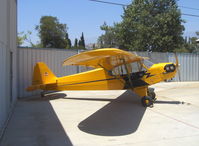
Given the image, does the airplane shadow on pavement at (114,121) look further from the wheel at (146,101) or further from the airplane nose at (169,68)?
the airplane nose at (169,68)

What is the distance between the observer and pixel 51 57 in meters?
11.6

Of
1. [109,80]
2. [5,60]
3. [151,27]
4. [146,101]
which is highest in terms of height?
[151,27]

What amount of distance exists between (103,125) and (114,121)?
0.52m

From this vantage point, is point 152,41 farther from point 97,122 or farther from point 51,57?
point 97,122

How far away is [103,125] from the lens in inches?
218

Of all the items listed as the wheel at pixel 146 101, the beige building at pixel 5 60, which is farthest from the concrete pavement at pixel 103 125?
the beige building at pixel 5 60

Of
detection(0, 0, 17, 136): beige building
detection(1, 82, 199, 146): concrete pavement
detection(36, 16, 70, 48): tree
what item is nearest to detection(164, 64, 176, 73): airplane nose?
detection(1, 82, 199, 146): concrete pavement

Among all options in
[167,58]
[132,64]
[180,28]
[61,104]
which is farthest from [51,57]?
[180,28]

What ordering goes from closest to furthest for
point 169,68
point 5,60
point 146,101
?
point 5,60
point 146,101
point 169,68

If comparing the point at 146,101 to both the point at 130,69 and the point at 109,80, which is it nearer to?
the point at 130,69

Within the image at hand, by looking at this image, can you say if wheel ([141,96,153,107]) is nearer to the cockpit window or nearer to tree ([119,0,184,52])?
the cockpit window

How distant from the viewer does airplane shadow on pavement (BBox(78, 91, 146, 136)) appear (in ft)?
16.8

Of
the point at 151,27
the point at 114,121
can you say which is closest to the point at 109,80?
the point at 114,121

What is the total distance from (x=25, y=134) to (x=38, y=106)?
3344mm
